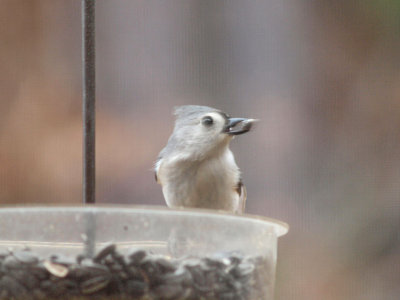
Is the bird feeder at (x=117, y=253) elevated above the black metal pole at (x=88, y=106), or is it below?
below

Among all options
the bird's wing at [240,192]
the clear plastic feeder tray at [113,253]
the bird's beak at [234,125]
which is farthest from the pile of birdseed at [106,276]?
the bird's wing at [240,192]

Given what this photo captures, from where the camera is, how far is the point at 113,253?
0.56m

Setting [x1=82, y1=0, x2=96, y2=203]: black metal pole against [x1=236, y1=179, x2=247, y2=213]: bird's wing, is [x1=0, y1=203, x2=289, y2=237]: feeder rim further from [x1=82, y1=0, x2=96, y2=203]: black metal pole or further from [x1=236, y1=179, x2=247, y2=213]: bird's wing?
[x1=236, y1=179, x2=247, y2=213]: bird's wing

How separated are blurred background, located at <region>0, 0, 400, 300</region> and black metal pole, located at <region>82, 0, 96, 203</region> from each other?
150 cm

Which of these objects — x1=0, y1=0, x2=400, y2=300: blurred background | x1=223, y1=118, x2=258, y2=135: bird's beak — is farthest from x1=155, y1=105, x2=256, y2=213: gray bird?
x1=0, y1=0, x2=400, y2=300: blurred background

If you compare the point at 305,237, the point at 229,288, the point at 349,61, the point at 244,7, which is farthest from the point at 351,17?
the point at 229,288

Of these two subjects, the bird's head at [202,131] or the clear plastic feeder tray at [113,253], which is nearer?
the clear plastic feeder tray at [113,253]

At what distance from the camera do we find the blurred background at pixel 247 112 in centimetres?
219

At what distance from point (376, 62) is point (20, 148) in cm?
119

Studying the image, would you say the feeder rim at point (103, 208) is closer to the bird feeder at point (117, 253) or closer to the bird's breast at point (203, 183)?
the bird feeder at point (117, 253)

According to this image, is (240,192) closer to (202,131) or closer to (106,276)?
(202,131)

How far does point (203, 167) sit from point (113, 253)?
1.95 feet

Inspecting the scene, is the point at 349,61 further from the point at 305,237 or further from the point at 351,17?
the point at 305,237

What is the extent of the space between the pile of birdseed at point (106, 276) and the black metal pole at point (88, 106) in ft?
0.29
